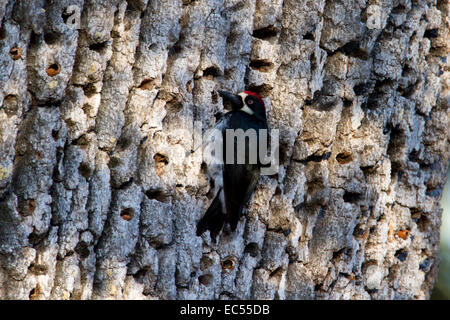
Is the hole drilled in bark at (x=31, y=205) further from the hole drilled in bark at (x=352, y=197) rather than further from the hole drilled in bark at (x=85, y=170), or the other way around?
the hole drilled in bark at (x=352, y=197)

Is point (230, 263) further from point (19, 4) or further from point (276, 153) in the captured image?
point (19, 4)

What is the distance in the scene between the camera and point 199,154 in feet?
9.66

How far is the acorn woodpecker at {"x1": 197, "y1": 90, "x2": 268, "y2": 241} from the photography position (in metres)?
2.95

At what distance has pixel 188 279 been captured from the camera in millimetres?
2852

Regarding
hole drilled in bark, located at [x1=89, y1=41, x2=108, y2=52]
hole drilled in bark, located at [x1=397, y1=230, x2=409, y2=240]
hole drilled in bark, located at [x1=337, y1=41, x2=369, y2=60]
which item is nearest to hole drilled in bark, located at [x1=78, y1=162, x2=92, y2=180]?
hole drilled in bark, located at [x1=89, y1=41, x2=108, y2=52]

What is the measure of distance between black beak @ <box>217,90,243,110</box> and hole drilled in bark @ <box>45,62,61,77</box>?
0.80 meters

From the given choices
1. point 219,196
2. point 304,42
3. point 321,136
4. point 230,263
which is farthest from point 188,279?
point 304,42

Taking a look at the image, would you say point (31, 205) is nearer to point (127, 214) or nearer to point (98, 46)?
point (127, 214)

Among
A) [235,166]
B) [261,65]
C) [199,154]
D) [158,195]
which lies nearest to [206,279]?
[158,195]

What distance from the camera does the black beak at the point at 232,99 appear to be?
3016 mm

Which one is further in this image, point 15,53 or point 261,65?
point 261,65

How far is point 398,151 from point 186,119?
49.2 inches

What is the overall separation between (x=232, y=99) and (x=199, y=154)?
1.10 ft

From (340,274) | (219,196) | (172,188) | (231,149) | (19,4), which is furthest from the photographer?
(231,149)
